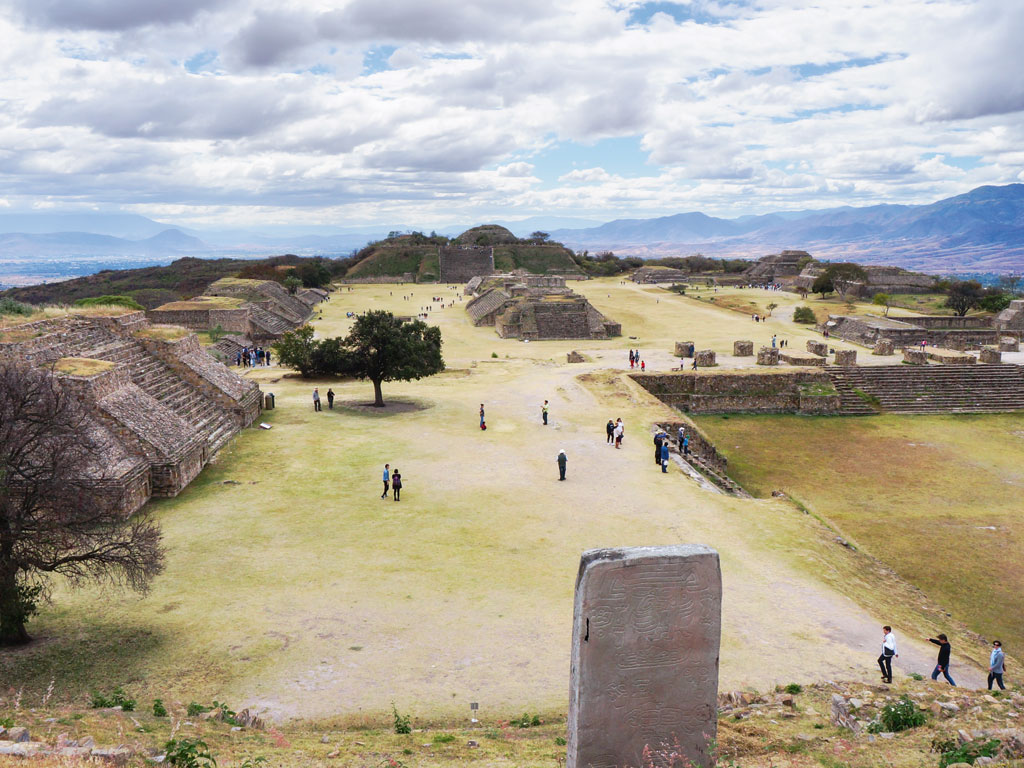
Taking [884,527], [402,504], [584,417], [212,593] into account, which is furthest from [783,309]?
[212,593]

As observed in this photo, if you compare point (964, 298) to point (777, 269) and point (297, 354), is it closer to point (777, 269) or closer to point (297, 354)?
point (777, 269)

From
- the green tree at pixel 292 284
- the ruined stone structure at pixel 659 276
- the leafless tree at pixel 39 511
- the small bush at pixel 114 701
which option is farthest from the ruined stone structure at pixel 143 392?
the ruined stone structure at pixel 659 276

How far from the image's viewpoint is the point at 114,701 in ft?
26.1

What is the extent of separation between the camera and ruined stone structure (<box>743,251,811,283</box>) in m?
89.2

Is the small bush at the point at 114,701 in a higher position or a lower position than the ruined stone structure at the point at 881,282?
lower

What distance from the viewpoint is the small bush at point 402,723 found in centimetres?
743

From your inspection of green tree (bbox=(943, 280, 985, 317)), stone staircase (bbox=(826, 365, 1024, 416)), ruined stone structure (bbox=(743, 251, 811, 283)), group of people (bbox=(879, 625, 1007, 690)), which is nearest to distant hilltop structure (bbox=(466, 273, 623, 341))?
stone staircase (bbox=(826, 365, 1024, 416))

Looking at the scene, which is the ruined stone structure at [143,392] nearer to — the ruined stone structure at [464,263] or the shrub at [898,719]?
the shrub at [898,719]

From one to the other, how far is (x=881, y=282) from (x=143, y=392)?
72207 mm

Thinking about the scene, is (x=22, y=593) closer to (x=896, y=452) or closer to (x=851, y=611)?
(x=851, y=611)

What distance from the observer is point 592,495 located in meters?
16.3

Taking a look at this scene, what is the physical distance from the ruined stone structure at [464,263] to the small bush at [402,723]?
8806 cm

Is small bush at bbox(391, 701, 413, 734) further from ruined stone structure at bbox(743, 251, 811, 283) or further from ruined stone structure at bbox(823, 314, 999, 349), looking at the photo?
ruined stone structure at bbox(743, 251, 811, 283)

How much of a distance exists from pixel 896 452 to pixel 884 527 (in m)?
7.87
